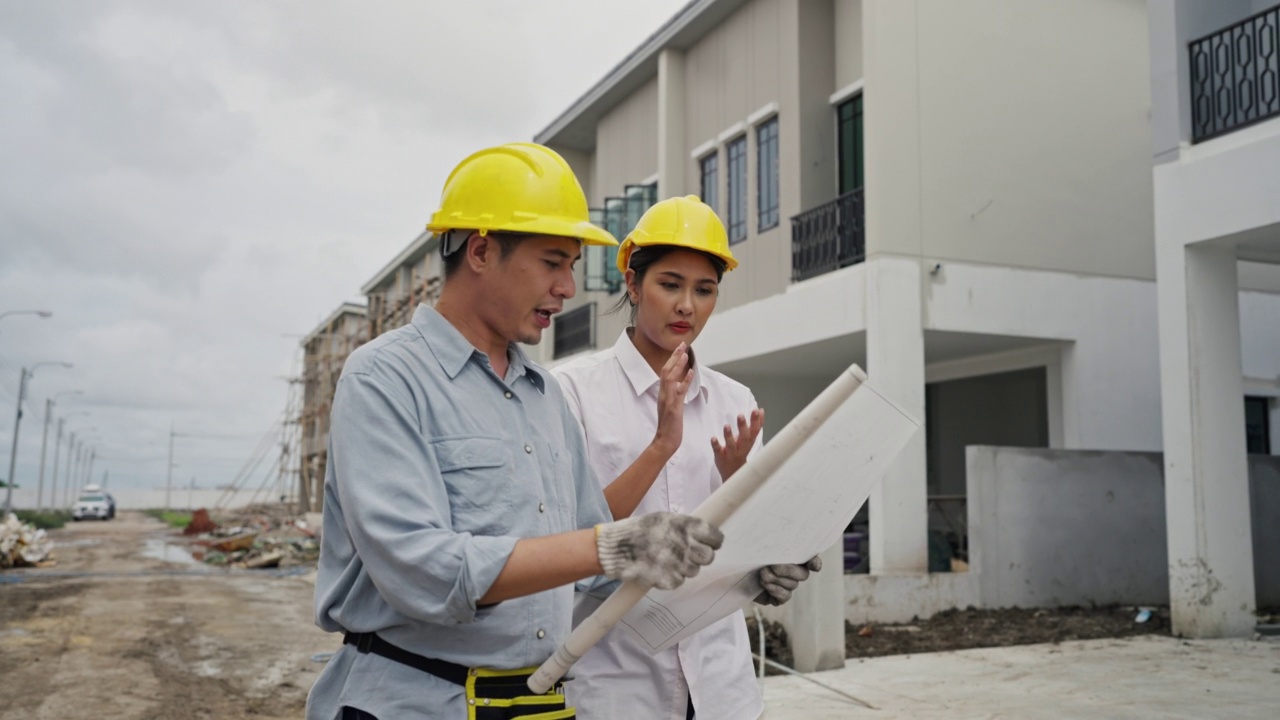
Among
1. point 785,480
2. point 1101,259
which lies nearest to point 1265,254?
point 1101,259

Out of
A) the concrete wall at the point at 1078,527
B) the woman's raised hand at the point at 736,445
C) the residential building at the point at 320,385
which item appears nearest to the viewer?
the woman's raised hand at the point at 736,445

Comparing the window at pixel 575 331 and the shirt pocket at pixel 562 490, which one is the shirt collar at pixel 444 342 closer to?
the shirt pocket at pixel 562 490

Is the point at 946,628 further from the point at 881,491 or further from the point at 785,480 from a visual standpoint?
the point at 785,480

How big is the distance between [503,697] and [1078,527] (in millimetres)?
10093

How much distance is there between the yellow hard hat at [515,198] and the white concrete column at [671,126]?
1388 cm

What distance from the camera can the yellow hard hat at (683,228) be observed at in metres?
2.85

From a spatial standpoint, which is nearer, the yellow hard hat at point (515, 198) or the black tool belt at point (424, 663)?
the black tool belt at point (424, 663)

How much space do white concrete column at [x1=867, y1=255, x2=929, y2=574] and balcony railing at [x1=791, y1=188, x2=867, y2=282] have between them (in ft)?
2.07

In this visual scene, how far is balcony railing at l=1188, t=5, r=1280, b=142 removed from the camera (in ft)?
28.6

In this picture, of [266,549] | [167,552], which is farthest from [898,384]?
[167,552]

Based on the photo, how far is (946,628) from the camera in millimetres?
9500

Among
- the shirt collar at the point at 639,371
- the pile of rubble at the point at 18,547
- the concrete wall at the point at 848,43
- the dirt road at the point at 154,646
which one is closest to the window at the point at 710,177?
the concrete wall at the point at 848,43

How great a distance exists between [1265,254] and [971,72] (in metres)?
3.64

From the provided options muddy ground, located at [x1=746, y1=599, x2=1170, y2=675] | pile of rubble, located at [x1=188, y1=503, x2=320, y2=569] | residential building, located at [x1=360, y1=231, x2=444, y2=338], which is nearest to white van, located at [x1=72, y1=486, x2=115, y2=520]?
pile of rubble, located at [x1=188, y1=503, x2=320, y2=569]
